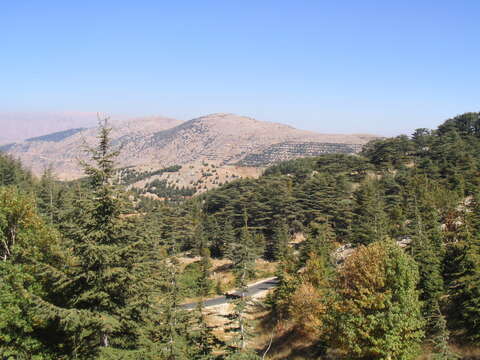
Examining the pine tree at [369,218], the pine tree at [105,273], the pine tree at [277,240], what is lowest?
the pine tree at [277,240]

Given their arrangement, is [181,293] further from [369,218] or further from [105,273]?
[369,218]

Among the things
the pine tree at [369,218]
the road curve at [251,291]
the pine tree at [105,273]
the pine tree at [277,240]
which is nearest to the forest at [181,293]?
the pine tree at [105,273]

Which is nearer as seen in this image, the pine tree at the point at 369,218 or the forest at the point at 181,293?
the forest at the point at 181,293

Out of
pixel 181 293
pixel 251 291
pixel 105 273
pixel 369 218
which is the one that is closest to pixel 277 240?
pixel 251 291

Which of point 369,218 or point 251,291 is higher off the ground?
point 369,218

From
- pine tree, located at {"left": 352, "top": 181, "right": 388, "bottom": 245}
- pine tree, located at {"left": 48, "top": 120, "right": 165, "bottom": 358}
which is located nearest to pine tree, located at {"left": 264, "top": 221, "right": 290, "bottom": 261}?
pine tree, located at {"left": 352, "top": 181, "right": 388, "bottom": 245}

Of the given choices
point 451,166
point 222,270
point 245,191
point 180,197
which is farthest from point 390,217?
point 180,197

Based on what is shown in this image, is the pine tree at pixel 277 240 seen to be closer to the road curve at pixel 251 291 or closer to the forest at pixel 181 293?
the road curve at pixel 251 291

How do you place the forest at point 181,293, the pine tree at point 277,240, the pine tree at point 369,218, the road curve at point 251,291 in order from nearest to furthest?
the forest at point 181,293 → the pine tree at point 369,218 → the road curve at point 251,291 → the pine tree at point 277,240

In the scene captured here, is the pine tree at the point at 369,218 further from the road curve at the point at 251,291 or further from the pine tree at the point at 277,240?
the road curve at the point at 251,291

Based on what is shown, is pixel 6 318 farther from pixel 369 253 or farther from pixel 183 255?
pixel 183 255

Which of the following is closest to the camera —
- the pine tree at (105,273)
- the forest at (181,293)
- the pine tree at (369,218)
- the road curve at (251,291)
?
the pine tree at (105,273)

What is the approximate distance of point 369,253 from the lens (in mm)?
23828

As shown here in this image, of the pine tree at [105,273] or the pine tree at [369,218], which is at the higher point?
the pine tree at [105,273]
